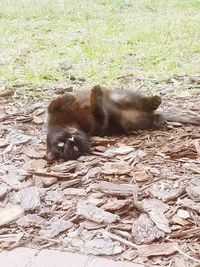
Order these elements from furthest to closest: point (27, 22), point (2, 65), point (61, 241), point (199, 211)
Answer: point (27, 22) < point (2, 65) < point (199, 211) < point (61, 241)

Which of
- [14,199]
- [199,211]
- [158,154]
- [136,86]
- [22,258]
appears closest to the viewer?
[22,258]

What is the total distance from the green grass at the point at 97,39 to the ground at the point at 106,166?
2 cm

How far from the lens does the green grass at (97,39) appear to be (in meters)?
4.89

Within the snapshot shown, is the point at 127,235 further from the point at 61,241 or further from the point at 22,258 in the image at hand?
the point at 22,258

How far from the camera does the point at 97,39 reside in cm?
626

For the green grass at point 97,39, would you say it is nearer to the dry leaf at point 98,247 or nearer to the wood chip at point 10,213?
the wood chip at point 10,213

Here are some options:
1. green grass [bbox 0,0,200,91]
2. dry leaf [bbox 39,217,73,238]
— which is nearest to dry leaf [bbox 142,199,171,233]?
dry leaf [bbox 39,217,73,238]

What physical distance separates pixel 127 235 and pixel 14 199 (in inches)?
24.2

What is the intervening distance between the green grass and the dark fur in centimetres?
116

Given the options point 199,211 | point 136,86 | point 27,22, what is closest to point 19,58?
point 136,86

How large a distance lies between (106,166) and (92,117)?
57cm

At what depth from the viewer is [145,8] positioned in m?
8.27

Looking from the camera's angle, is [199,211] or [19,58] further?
[19,58]

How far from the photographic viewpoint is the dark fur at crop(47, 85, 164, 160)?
2980 millimetres
